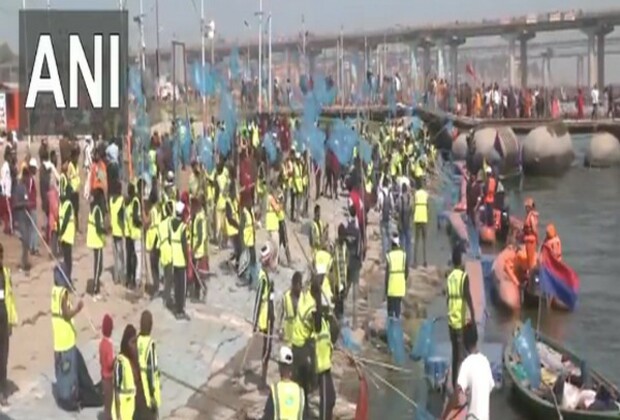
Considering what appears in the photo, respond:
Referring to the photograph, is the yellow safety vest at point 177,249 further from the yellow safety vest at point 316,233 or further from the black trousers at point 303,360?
the black trousers at point 303,360

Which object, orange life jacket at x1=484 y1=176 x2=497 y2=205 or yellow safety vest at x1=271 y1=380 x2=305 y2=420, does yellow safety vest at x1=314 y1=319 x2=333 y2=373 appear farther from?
orange life jacket at x1=484 y1=176 x2=497 y2=205

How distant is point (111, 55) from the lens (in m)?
9.59

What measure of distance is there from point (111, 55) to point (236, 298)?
39.3 ft

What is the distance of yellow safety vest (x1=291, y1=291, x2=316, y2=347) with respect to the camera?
46.8ft

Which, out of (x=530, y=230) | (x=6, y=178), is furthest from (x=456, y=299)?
(x=6, y=178)

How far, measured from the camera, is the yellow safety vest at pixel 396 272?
18922mm

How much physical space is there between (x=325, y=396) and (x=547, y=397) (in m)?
3.75

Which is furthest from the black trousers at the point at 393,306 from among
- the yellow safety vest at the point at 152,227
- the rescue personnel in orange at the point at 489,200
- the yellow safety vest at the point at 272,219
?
the rescue personnel in orange at the point at 489,200

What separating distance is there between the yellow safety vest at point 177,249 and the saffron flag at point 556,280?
874 cm

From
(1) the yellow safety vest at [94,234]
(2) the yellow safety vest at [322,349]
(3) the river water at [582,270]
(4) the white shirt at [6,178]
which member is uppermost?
(4) the white shirt at [6,178]

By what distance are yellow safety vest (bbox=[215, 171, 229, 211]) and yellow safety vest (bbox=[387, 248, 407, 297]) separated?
20.5ft

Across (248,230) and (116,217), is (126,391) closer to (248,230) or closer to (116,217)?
(116,217)

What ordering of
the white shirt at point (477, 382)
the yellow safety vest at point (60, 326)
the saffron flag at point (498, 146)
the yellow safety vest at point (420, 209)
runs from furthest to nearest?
the saffron flag at point (498, 146), the yellow safety vest at point (420, 209), the yellow safety vest at point (60, 326), the white shirt at point (477, 382)

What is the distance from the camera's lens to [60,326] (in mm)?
13523
